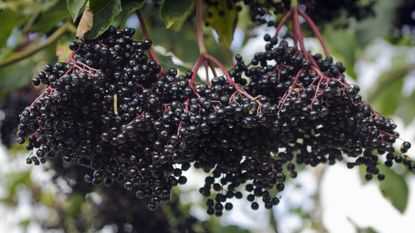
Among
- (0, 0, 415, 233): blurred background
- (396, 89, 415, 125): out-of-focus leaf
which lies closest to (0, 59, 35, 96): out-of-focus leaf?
(0, 0, 415, 233): blurred background

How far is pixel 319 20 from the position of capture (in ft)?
9.03

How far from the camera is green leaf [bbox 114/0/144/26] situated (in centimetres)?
206

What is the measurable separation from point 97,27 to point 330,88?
705mm

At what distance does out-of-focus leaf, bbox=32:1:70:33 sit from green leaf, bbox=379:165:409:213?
1.67 meters

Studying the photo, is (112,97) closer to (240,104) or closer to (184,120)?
(184,120)

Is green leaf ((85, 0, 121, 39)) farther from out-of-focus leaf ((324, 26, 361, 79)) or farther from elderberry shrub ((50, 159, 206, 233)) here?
out-of-focus leaf ((324, 26, 361, 79))

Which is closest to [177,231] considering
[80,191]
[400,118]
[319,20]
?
[80,191]

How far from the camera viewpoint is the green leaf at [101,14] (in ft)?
6.28

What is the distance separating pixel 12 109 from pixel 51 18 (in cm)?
71

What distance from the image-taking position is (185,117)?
5.70 feet

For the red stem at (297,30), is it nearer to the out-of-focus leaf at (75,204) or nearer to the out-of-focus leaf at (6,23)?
the out-of-focus leaf at (6,23)

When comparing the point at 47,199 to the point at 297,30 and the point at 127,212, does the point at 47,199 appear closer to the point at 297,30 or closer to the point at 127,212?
the point at 127,212

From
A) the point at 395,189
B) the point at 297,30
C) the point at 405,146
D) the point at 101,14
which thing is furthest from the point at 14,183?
the point at 405,146

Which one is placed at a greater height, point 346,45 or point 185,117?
point 346,45
